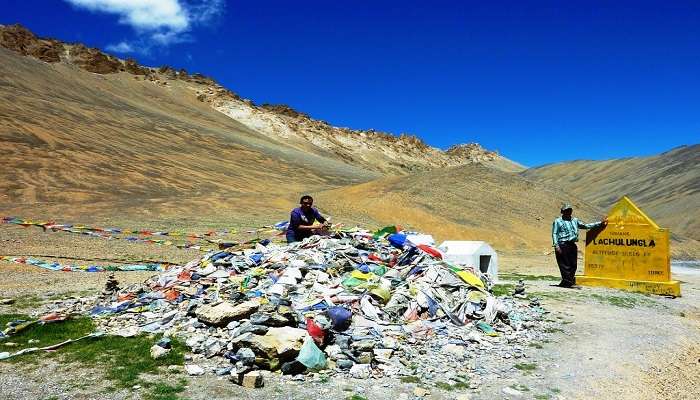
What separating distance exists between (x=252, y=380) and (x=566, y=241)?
8093 millimetres

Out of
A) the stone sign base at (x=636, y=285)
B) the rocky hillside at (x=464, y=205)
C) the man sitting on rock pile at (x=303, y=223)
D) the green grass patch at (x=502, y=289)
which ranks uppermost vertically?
the rocky hillside at (x=464, y=205)

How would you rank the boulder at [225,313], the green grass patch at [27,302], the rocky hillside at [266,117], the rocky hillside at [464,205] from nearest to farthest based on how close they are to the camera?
the boulder at [225,313] → the green grass patch at [27,302] → the rocky hillside at [464,205] → the rocky hillside at [266,117]

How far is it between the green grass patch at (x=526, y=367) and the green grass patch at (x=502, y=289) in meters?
3.58

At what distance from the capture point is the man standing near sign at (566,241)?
11.2m

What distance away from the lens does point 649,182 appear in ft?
241

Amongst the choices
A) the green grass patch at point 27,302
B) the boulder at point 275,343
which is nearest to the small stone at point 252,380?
the boulder at point 275,343

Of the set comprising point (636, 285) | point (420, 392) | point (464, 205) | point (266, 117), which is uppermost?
point (266, 117)

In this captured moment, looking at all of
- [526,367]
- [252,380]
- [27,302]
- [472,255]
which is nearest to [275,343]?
[252,380]

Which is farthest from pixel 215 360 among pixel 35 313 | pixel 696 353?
pixel 696 353

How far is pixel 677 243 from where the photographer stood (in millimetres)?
29359

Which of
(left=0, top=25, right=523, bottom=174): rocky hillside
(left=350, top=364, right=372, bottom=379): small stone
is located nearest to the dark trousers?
(left=350, top=364, right=372, bottom=379): small stone

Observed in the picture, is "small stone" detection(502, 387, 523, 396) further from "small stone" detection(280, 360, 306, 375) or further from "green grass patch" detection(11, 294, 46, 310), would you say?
"green grass patch" detection(11, 294, 46, 310)

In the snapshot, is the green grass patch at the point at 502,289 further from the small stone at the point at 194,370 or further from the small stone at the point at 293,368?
the small stone at the point at 194,370

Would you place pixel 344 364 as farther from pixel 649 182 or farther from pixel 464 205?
pixel 649 182
